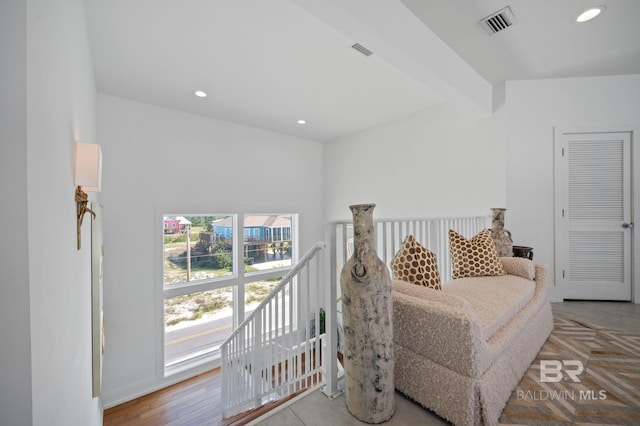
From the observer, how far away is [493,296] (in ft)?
5.59

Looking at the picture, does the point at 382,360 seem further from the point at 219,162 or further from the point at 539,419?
the point at 219,162

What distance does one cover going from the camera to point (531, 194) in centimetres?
311

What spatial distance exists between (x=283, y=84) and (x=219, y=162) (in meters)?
1.68

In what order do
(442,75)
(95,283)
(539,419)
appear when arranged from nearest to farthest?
(539,419)
(95,283)
(442,75)

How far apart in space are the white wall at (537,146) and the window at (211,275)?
11.9ft

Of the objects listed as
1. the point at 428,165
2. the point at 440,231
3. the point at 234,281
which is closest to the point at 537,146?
the point at 428,165

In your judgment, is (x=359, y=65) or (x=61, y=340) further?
(x=359, y=65)

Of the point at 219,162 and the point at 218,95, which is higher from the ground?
the point at 218,95

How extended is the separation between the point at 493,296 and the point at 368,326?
100cm

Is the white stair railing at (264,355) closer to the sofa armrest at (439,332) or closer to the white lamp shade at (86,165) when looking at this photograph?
the sofa armrest at (439,332)

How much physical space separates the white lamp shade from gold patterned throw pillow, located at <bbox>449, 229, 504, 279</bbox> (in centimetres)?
253

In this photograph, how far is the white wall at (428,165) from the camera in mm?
3260

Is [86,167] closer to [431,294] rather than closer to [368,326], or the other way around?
[368,326]

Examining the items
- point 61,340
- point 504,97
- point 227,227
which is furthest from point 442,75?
point 227,227
